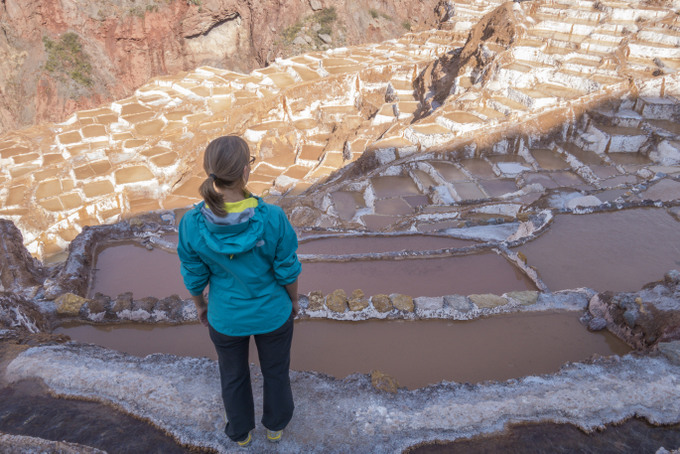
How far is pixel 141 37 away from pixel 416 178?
19.4m

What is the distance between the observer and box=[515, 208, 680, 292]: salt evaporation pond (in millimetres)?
4621

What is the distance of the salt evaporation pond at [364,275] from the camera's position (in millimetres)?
4461

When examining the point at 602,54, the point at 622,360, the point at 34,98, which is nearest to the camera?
the point at 622,360

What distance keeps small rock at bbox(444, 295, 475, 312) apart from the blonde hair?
255 centimetres

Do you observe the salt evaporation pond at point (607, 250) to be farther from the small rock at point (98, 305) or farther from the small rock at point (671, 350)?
the small rock at point (98, 305)

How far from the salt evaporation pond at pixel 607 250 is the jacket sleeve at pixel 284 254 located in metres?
3.53

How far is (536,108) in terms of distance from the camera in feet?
37.5

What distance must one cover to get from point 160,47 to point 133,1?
245 cm

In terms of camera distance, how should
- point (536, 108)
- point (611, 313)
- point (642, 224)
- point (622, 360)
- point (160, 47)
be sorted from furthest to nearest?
point (160, 47) < point (536, 108) < point (642, 224) < point (611, 313) < point (622, 360)

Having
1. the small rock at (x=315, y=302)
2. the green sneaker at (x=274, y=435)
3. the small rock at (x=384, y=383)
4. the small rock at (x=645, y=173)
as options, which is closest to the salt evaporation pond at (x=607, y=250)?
Answer: the small rock at (x=315, y=302)

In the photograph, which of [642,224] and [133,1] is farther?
[133,1]

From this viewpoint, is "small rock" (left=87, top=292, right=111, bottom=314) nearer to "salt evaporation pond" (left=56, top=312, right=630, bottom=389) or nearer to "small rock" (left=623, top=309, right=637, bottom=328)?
"salt evaporation pond" (left=56, top=312, right=630, bottom=389)

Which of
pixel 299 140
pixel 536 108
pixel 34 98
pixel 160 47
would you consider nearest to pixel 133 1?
pixel 160 47

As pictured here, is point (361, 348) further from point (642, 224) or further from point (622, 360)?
point (642, 224)
